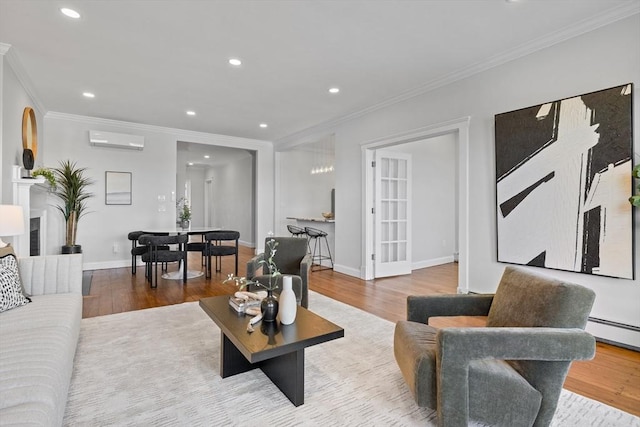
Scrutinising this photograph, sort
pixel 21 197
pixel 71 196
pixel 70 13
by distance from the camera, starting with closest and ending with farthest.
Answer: pixel 70 13 → pixel 21 197 → pixel 71 196

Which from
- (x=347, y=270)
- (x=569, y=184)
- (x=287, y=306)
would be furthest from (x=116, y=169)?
(x=569, y=184)

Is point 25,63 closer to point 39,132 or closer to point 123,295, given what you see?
point 39,132

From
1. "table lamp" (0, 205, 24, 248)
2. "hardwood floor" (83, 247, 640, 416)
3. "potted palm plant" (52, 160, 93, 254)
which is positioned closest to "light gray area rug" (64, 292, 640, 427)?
"hardwood floor" (83, 247, 640, 416)

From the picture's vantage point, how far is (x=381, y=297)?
4121 millimetres

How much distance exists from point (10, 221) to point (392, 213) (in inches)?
185

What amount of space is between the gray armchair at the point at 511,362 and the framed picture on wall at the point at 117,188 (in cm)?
609

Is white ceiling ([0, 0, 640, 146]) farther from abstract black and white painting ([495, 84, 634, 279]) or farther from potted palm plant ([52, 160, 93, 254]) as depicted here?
potted palm plant ([52, 160, 93, 254])

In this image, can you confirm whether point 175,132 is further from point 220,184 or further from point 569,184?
point 569,184

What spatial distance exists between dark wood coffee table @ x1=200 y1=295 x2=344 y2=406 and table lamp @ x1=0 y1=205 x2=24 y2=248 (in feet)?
6.09

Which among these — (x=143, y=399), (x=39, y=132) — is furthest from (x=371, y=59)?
(x=39, y=132)

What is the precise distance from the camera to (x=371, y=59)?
3389 millimetres

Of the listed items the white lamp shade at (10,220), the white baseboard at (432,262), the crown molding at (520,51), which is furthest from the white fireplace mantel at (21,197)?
the white baseboard at (432,262)

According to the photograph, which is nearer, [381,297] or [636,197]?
[636,197]

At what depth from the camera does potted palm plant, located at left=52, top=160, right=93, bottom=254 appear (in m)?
5.08
